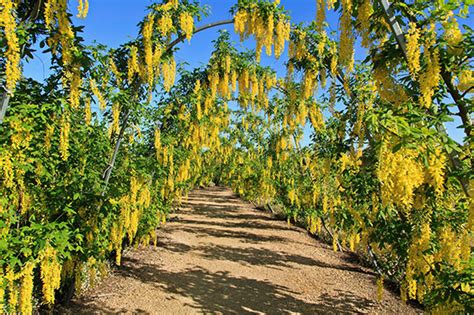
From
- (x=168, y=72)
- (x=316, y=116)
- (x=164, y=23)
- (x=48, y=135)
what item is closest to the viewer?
(x=48, y=135)

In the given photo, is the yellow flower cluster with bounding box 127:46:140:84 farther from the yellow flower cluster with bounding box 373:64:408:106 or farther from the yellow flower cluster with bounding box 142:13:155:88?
the yellow flower cluster with bounding box 373:64:408:106

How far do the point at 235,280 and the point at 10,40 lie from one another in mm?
6611

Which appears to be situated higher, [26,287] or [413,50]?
[413,50]

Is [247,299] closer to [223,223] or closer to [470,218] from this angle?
[470,218]

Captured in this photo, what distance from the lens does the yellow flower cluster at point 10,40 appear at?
267 cm

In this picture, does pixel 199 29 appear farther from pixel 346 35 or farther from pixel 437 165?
pixel 437 165

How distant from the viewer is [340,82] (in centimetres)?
602

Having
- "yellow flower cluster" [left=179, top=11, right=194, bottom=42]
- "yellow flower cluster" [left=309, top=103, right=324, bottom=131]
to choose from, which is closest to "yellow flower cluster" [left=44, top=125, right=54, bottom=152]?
"yellow flower cluster" [left=179, top=11, right=194, bottom=42]

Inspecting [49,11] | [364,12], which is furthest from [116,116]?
[364,12]

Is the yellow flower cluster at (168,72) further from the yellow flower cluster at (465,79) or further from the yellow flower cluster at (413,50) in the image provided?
the yellow flower cluster at (465,79)

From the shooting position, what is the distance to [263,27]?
588 centimetres

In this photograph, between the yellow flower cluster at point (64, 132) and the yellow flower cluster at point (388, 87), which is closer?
the yellow flower cluster at point (388, 87)

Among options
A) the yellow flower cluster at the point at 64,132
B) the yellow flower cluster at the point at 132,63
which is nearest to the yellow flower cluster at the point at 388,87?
the yellow flower cluster at the point at 64,132

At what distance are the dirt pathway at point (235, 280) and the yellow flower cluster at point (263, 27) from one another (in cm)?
513
